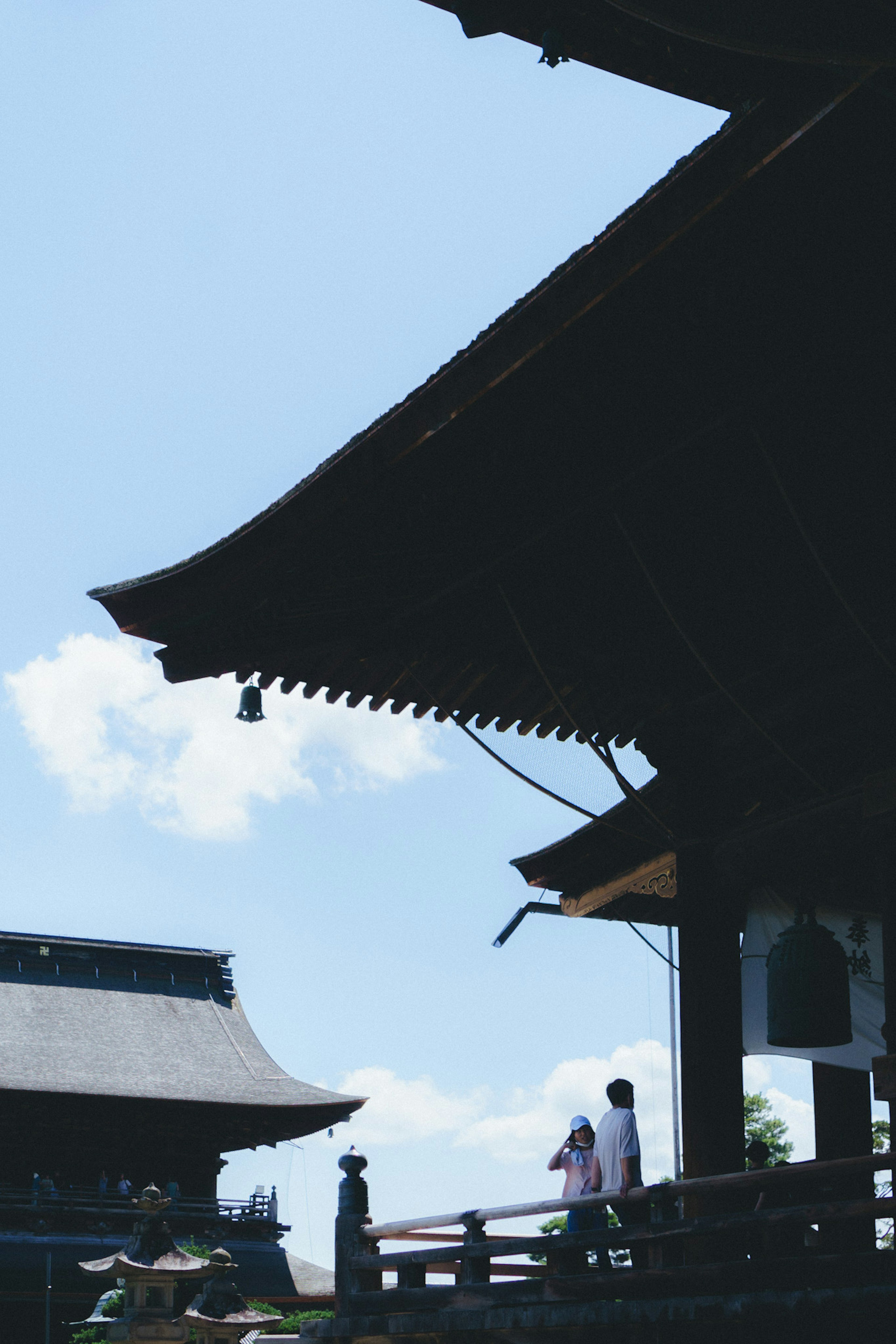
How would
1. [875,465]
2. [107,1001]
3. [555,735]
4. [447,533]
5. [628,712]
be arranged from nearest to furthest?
[875,465], [447,533], [628,712], [555,735], [107,1001]

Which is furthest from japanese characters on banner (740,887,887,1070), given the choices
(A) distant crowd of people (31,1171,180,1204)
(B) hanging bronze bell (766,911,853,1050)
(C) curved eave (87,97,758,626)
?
(A) distant crowd of people (31,1171,180,1204)

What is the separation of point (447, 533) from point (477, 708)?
1461 millimetres

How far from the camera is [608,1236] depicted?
5574 millimetres

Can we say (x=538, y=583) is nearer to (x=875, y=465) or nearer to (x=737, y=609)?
(x=737, y=609)

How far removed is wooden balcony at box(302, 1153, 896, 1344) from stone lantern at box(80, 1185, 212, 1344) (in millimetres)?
6383

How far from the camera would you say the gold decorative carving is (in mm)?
7328

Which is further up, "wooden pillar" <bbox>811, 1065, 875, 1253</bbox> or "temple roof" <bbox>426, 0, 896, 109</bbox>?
"temple roof" <bbox>426, 0, 896, 109</bbox>

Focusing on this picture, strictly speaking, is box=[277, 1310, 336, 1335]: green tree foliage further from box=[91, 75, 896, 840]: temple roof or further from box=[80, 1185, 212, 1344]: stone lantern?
box=[91, 75, 896, 840]: temple roof

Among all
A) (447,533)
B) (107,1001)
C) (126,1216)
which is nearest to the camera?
(447,533)

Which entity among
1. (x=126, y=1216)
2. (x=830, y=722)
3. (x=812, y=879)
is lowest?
(x=126, y=1216)

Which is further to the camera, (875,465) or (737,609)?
(737,609)

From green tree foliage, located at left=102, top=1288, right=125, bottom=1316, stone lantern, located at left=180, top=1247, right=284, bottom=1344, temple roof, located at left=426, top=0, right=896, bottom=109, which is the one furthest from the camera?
green tree foliage, located at left=102, top=1288, right=125, bottom=1316

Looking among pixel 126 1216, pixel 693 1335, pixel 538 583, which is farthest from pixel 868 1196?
pixel 126 1216

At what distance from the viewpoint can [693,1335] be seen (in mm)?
5098
